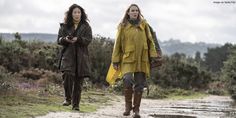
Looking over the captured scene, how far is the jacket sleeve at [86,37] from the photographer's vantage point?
10930 mm

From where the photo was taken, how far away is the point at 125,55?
34.7 ft

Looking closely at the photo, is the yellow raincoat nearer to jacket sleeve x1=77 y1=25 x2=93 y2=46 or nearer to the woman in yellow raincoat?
the woman in yellow raincoat

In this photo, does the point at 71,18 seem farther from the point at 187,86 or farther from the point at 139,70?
the point at 187,86

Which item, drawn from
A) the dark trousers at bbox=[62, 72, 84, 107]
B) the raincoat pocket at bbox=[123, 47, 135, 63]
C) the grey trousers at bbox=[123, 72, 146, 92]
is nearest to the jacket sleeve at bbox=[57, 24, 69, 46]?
the dark trousers at bbox=[62, 72, 84, 107]

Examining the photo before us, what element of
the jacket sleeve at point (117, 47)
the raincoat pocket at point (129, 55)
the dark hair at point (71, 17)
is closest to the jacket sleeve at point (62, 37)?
the dark hair at point (71, 17)

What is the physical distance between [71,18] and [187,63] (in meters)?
19.6

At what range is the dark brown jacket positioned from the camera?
11.0 meters

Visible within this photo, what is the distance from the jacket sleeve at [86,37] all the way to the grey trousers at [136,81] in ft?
3.38

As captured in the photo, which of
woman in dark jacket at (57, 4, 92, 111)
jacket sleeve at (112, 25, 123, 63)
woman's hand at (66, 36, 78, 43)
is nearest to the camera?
jacket sleeve at (112, 25, 123, 63)

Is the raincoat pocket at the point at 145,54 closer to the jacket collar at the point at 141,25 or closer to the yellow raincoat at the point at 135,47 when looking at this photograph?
the yellow raincoat at the point at 135,47

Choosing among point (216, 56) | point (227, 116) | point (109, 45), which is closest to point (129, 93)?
point (227, 116)

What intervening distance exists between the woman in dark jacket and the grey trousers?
2.98ft

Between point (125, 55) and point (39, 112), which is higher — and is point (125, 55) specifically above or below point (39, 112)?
above

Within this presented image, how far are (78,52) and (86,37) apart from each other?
321mm
